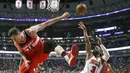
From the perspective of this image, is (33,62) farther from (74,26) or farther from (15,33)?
(74,26)

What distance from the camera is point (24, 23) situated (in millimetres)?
33750

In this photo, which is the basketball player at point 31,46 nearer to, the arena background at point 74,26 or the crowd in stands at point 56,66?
the crowd in stands at point 56,66

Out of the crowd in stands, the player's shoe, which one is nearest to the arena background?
the crowd in stands

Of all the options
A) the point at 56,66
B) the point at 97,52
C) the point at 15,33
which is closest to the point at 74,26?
the point at 56,66

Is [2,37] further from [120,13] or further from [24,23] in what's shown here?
[120,13]

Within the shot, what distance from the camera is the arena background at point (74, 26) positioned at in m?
30.7

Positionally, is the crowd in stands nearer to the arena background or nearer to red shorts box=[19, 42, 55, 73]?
the arena background

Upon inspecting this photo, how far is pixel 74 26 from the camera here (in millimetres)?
35219

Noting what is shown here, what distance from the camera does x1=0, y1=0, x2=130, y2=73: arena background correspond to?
101 ft

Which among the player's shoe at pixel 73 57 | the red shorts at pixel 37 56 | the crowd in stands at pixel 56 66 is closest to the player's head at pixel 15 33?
the red shorts at pixel 37 56

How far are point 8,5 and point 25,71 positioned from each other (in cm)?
2918

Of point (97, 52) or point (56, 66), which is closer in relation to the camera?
point (97, 52)

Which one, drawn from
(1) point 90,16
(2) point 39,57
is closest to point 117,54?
(1) point 90,16

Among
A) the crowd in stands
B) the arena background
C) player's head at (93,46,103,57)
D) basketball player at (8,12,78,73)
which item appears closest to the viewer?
basketball player at (8,12,78,73)
